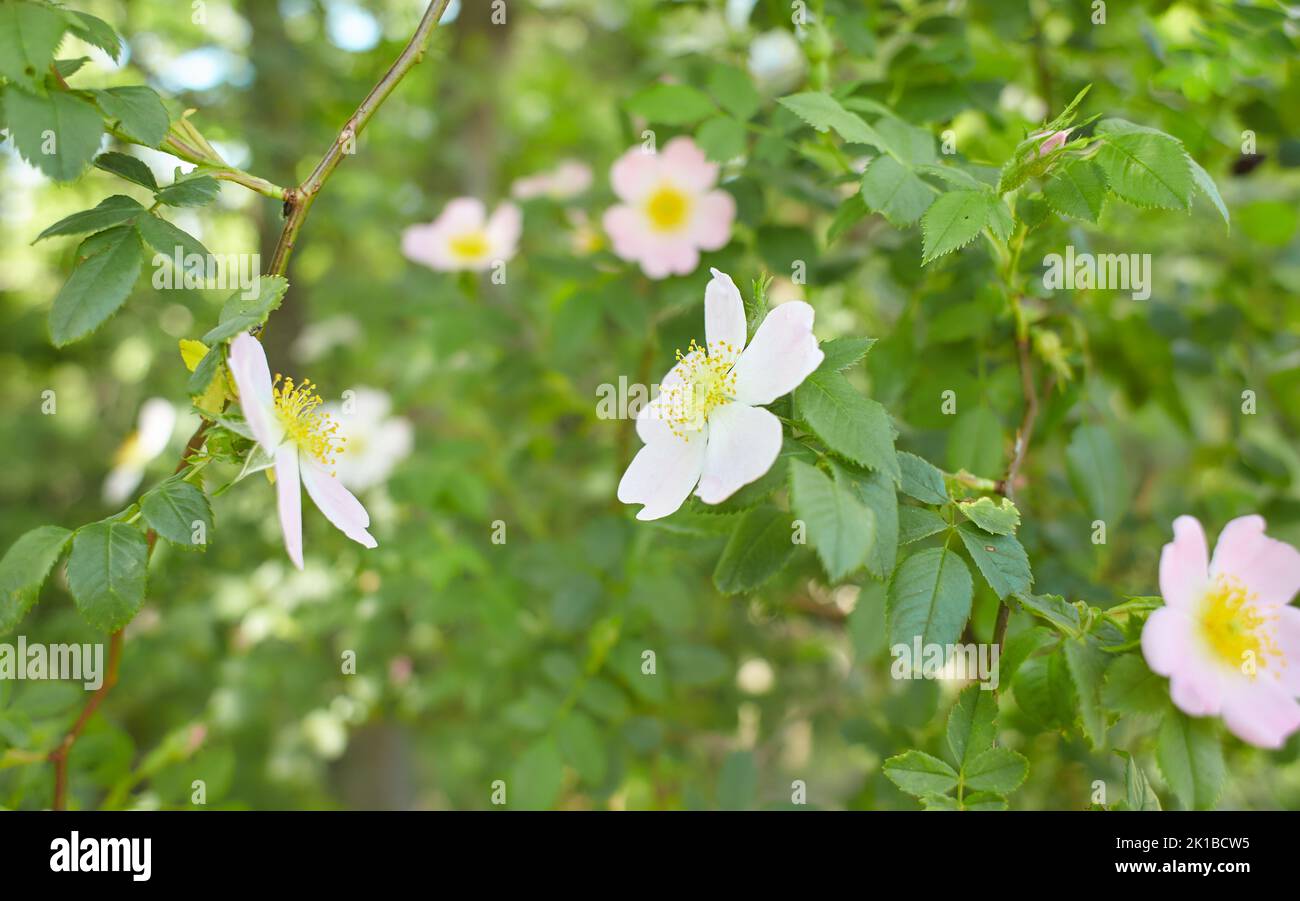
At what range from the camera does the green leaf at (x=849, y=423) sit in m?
0.73

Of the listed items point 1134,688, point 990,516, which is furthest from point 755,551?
point 1134,688

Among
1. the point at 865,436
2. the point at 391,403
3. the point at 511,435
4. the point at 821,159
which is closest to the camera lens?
the point at 865,436

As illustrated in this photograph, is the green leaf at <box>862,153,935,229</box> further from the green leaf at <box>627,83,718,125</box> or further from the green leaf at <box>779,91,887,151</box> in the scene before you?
the green leaf at <box>627,83,718,125</box>

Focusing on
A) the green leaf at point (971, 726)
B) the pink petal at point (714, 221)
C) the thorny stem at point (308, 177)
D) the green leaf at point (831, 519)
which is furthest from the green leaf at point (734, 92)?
the green leaf at point (971, 726)

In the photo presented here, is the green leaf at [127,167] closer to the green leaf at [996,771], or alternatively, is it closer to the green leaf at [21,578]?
the green leaf at [21,578]

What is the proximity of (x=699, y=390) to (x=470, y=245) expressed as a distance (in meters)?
0.98

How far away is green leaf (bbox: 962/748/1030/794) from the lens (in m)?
0.81

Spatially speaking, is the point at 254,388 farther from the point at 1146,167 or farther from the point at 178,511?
the point at 1146,167

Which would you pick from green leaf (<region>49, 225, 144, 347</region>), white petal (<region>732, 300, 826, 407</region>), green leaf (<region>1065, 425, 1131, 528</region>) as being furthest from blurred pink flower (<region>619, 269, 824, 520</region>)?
green leaf (<region>1065, 425, 1131, 528</region>)

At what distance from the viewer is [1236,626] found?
2.49 feet

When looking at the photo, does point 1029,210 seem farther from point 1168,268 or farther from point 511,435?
point 1168,268
